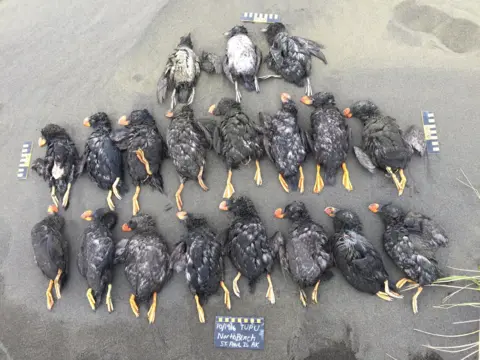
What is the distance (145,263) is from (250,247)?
3.91 feet

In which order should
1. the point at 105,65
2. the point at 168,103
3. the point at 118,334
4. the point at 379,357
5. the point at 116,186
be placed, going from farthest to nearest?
the point at 105,65 → the point at 168,103 → the point at 116,186 → the point at 118,334 → the point at 379,357

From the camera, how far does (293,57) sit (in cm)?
534

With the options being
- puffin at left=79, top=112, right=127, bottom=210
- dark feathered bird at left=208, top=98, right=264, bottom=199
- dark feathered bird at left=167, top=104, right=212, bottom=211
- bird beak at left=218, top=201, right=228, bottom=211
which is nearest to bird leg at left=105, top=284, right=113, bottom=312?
puffin at left=79, top=112, right=127, bottom=210

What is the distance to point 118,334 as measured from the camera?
428 cm

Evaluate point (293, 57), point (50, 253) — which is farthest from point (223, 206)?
point (293, 57)

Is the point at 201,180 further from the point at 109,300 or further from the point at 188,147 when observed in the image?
the point at 109,300

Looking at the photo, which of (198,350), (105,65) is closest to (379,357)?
(198,350)

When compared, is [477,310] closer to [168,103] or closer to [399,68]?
[399,68]

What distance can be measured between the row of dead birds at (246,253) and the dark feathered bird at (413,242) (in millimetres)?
10

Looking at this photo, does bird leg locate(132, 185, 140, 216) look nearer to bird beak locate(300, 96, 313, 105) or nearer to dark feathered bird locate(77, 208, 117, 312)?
dark feathered bird locate(77, 208, 117, 312)

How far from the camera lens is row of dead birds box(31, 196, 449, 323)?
4199mm

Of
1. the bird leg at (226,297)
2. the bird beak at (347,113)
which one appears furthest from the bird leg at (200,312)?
the bird beak at (347,113)

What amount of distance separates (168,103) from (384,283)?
3651 millimetres

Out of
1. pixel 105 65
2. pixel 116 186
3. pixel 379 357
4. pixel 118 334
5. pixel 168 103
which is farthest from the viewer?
pixel 105 65
